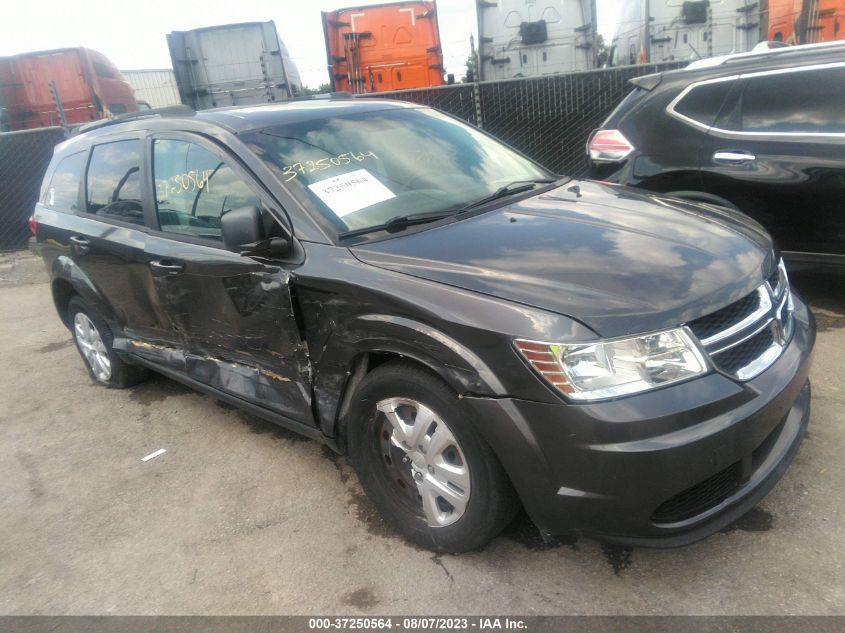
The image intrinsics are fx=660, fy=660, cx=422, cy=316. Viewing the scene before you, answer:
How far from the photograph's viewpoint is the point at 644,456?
6.57 feet

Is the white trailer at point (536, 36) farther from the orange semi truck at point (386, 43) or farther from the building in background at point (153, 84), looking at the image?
the building in background at point (153, 84)

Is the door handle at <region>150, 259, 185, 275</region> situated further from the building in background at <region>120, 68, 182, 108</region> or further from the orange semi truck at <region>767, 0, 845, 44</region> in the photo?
the building in background at <region>120, 68, 182, 108</region>

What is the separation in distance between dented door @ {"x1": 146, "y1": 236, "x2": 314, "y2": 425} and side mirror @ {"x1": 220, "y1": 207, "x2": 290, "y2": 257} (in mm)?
102

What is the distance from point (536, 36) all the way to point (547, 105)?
9.25ft

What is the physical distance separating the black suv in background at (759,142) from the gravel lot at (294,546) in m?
0.86

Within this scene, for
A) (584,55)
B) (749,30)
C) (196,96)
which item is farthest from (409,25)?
(749,30)

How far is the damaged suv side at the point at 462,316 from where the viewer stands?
6.81ft

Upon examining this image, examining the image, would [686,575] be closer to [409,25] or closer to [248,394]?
[248,394]

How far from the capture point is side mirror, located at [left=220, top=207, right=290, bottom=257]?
8.90ft

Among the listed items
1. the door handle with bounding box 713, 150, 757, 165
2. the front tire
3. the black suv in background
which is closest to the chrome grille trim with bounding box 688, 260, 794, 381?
the front tire

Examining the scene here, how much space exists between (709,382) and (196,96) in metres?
12.3

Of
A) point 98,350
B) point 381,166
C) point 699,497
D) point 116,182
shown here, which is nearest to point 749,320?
point 699,497

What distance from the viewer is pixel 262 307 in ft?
9.71

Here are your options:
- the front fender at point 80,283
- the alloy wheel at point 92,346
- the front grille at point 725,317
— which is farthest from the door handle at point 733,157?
the alloy wheel at point 92,346
